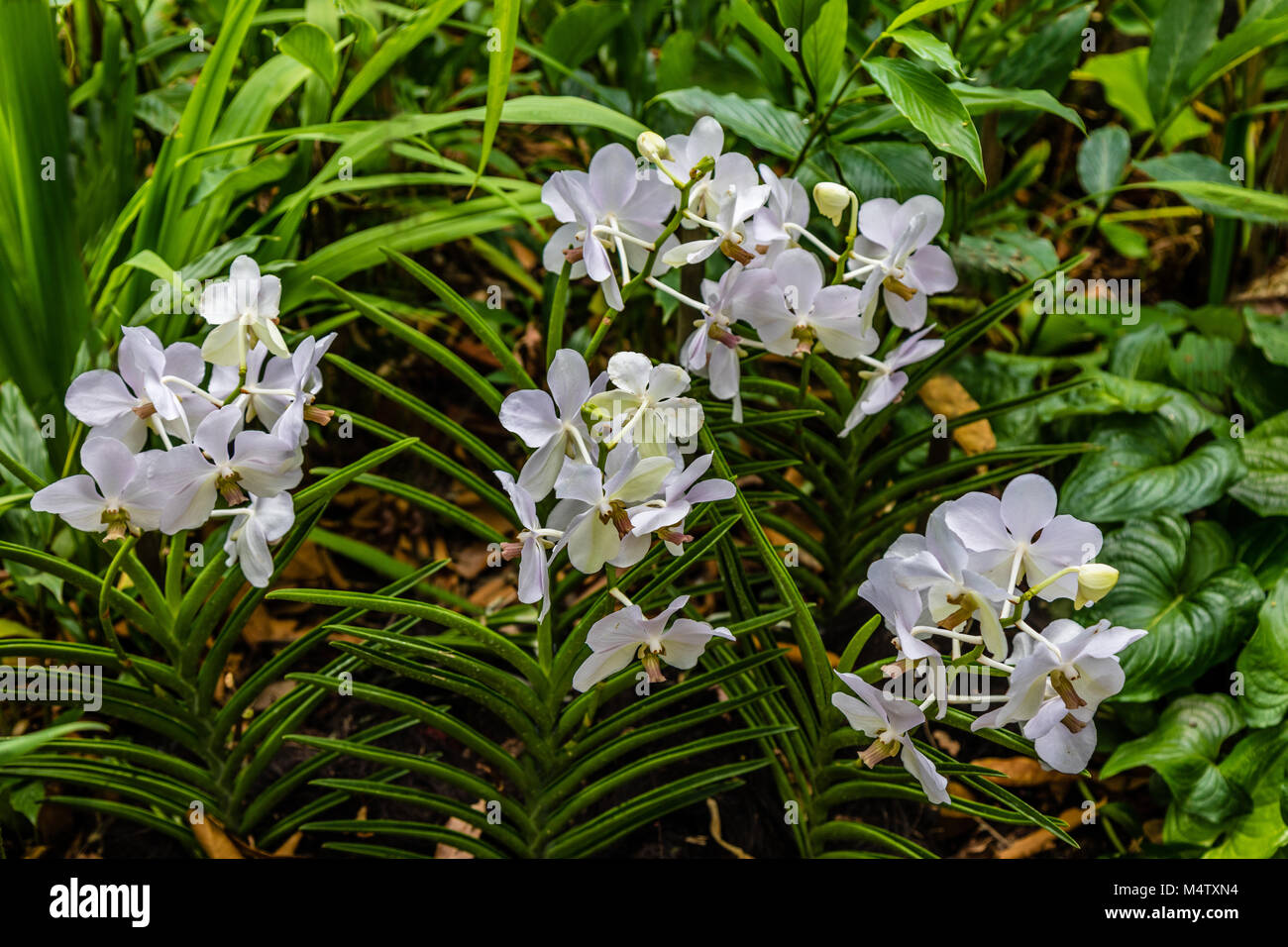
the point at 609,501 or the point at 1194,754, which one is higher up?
the point at 609,501

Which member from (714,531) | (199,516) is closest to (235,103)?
(199,516)

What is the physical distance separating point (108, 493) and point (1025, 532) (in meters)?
0.86

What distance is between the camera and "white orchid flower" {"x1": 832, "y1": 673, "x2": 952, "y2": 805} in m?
0.89

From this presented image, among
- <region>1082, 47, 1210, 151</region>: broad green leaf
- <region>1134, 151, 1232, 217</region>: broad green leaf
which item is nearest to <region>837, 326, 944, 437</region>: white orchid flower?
<region>1134, 151, 1232, 217</region>: broad green leaf

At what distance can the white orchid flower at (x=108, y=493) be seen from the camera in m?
0.92

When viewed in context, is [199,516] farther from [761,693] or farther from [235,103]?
[235,103]

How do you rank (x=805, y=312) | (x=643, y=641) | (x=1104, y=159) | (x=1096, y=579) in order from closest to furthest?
(x=1096, y=579), (x=643, y=641), (x=805, y=312), (x=1104, y=159)

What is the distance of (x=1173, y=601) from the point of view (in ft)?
4.48

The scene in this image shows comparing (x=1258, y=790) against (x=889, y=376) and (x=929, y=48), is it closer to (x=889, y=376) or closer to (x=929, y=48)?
(x=889, y=376)

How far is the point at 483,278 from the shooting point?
2.09 m

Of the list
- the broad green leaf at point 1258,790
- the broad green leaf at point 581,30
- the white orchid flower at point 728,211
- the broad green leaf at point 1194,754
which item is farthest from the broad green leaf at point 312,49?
the broad green leaf at point 1258,790

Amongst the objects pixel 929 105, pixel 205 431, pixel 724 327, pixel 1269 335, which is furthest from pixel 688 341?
pixel 1269 335

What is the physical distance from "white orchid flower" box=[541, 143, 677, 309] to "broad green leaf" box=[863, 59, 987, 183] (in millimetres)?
292

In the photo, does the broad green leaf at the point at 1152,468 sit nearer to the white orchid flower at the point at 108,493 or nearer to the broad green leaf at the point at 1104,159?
the broad green leaf at the point at 1104,159
